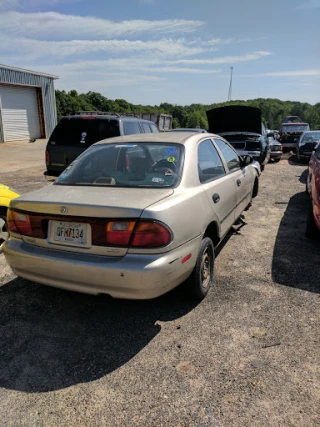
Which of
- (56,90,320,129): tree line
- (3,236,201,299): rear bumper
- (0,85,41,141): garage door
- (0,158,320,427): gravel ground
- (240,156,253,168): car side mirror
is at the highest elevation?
(56,90,320,129): tree line

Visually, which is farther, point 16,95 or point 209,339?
point 16,95

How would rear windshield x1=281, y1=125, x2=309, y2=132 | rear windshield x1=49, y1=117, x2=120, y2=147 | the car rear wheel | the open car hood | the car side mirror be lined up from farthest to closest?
rear windshield x1=281, y1=125, x2=309, y2=132, the open car hood, rear windshield x1=49, y1=117, x2=120, y2=147, the car side mirror, the car rear wheel

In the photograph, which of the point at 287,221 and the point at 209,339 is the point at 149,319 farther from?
the point at 287,221

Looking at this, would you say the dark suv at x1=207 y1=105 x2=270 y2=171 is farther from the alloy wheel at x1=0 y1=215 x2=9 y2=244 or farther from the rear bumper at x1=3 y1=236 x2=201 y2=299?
the rear bumper at x1=3 y1=236 x2=201 y2=299

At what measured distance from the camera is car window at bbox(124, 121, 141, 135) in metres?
6.96

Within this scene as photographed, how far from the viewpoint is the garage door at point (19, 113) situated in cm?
1945

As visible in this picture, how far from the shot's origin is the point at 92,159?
356cm

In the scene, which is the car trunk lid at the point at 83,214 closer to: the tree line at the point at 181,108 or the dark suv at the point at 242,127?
the dark suv at the point at 242,127

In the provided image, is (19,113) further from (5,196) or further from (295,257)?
(295,257)

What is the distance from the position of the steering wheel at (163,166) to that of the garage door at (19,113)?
19.0 metres

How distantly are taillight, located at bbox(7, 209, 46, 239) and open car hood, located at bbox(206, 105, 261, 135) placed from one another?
8.70m

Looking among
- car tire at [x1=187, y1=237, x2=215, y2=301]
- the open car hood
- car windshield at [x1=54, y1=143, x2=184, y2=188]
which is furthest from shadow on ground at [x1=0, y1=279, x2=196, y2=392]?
the open car hood

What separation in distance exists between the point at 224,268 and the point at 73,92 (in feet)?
207

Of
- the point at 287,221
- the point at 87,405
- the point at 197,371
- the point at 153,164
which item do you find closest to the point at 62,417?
the point at 87,405
